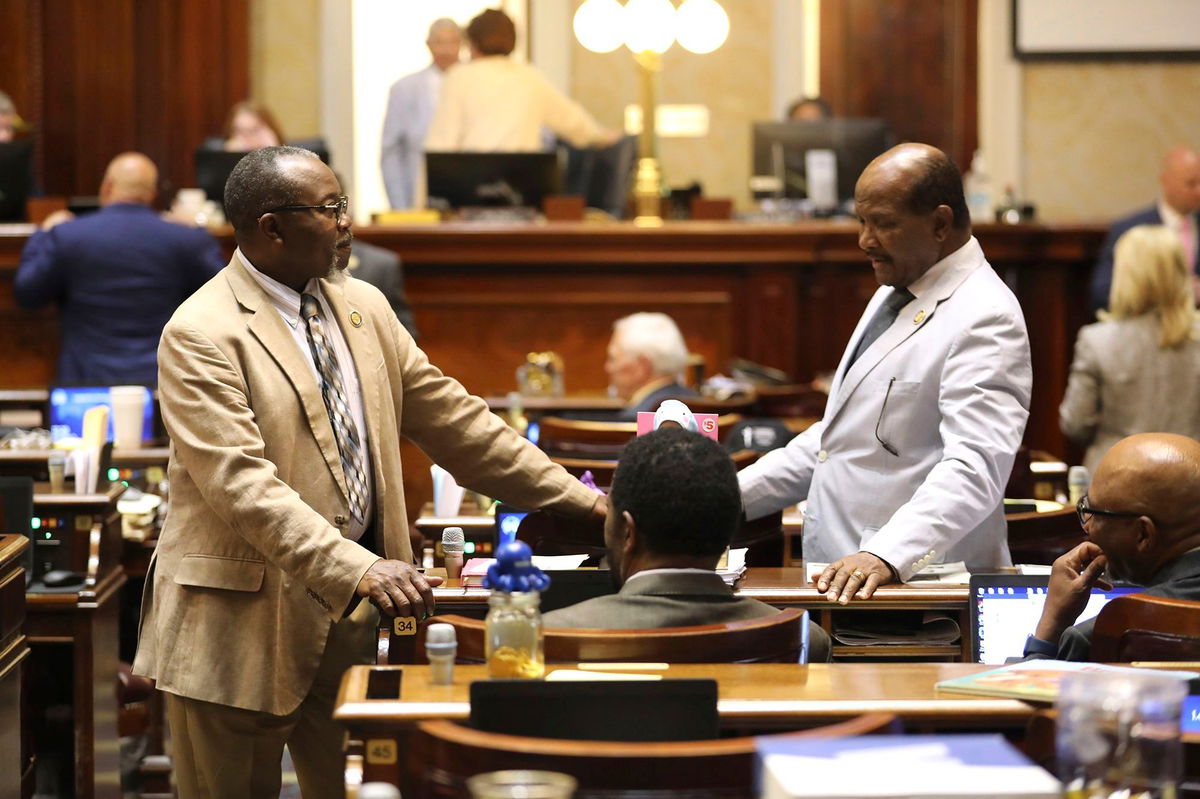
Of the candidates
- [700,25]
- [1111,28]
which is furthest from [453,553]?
[1111,28]

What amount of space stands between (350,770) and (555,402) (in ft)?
12.8

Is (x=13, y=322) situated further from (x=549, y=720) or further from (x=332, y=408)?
(x=549, y=720)

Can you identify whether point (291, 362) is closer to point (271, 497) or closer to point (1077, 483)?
point (271, 497)

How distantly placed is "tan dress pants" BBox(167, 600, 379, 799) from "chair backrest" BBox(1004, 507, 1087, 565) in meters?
1.41

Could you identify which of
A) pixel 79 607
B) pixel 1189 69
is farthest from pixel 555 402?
pixel 1189 69

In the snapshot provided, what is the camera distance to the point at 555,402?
19.7ft

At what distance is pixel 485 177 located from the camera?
25.5ft

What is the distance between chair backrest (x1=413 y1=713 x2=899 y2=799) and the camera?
70.2 inches

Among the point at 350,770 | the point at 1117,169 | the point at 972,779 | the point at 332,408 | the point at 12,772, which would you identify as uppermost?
the point at 1117,169

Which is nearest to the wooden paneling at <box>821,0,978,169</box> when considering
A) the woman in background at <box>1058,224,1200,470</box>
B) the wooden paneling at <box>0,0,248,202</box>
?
the wooden paneling at <box>0,0,248,202</box>

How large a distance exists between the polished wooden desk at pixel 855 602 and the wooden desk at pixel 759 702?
0.52 meters

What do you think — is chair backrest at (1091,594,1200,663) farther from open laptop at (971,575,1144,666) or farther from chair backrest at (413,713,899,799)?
chair backrest at (413,713,899,799)

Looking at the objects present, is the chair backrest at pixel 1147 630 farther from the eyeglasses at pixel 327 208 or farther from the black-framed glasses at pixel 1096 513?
the eyeglasses at pixel 327 208

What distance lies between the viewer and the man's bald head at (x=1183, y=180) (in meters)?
7.65
